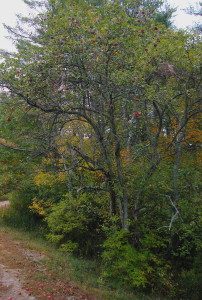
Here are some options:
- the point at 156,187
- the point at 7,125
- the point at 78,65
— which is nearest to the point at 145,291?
the point at 156,187

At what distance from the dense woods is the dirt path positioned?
4.62ft

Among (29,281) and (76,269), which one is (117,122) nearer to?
(76,269)

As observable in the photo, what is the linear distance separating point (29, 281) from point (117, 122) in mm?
5430

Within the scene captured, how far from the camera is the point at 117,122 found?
12.1m

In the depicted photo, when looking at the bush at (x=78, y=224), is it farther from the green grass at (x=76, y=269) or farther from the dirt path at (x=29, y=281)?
the dirt path at (x=29, y=281)

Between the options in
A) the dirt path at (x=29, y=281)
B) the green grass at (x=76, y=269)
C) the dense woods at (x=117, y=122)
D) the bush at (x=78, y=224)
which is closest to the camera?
the dense woods at (x=117, y=122)

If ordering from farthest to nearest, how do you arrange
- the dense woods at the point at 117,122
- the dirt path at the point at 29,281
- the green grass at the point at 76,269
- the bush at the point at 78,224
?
1. the bush at the point at 78,224
2. the green grass at the point at 76,269
3. the dirt path at the point at 29,281
4. the dense woods at the point at 117,122

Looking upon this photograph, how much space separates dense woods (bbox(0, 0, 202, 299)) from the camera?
29.6 feet

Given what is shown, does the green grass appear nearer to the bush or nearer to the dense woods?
the dense woods

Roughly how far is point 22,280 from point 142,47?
7.00m

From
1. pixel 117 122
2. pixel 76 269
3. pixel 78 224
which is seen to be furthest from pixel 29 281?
pixel 117 122

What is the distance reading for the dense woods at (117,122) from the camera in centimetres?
902

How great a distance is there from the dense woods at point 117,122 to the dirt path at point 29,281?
4.62ft

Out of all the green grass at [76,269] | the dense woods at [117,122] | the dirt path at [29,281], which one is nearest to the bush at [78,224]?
the dense woods at [117,122]
